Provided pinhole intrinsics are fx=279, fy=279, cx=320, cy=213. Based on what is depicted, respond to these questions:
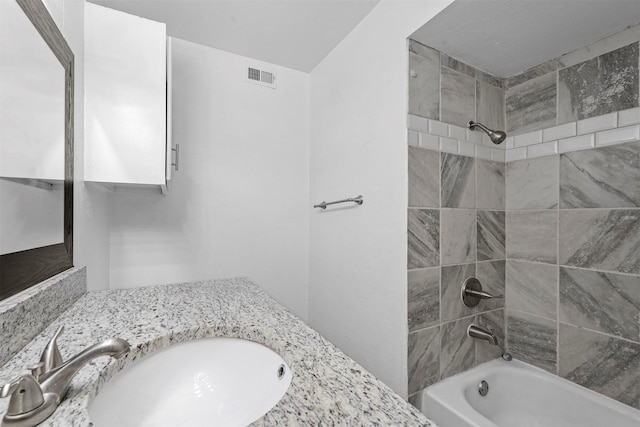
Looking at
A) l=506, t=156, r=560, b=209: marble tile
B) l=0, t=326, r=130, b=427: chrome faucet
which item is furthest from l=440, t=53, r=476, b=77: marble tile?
l=0, t=326, r=130, b=427: chrome faucet

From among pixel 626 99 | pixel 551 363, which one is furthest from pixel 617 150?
pixel 551 363

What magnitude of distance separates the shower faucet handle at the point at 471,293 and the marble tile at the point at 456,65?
106 centimetres

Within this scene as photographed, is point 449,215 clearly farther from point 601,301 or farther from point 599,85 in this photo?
point 599,85

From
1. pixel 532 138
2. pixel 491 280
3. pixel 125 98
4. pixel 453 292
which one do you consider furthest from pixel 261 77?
pixel 491 280

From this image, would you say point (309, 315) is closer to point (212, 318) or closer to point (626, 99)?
point (212, 318)

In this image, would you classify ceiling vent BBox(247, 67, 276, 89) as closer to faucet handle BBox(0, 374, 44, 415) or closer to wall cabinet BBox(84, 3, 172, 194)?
wall cabinet BBox(84, 3, 172, 194)

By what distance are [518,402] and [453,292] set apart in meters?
0.65

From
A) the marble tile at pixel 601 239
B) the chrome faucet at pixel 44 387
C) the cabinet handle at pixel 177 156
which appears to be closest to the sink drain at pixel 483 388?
the marble tile at pixel 601 239

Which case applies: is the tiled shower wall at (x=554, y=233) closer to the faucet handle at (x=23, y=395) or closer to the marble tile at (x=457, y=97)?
the marble tile at (x=457, y=97)

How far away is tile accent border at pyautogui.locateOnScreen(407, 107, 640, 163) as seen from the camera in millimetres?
1212

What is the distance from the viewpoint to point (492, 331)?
151cm

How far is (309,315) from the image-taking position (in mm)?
2051

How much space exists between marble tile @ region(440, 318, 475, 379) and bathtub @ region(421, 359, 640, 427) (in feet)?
0.13

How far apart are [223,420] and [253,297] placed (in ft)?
1.78
